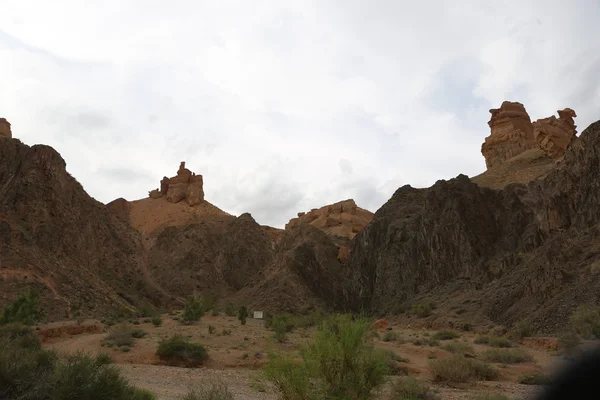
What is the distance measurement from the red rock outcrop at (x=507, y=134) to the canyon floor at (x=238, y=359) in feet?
198

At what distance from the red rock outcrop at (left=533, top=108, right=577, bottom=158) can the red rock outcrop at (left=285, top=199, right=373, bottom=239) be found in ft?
117

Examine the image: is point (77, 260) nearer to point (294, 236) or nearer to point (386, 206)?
point (294, 236)

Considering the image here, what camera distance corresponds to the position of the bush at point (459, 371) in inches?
653

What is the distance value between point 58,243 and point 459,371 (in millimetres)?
50400

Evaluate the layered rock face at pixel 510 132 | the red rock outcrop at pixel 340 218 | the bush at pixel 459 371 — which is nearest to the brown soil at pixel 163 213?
the red rock outcrop at pixel 340 218

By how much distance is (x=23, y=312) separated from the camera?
3170cm

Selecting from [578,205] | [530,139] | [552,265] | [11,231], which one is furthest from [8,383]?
[530,139]

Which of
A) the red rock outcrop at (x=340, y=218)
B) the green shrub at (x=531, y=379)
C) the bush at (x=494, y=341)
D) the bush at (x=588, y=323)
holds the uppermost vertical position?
the red rock outcrop at (x=340, y=218)

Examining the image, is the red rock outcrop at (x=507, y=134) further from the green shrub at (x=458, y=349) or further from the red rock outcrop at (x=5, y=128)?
the red rock outcrop at (x=5, y=128)

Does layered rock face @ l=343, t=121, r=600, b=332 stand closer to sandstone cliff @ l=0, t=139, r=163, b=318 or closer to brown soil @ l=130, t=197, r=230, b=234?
sandstone cliff @ l=0, t=139, r=163, b=318

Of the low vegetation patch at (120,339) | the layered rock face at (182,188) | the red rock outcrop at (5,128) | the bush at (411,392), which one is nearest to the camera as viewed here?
the bush at (411,392)

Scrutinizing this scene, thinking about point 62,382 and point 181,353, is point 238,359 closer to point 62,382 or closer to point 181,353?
point 181,353

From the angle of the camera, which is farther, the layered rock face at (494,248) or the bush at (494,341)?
the layered rock face at (494,248)

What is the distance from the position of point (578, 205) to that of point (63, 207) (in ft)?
183
